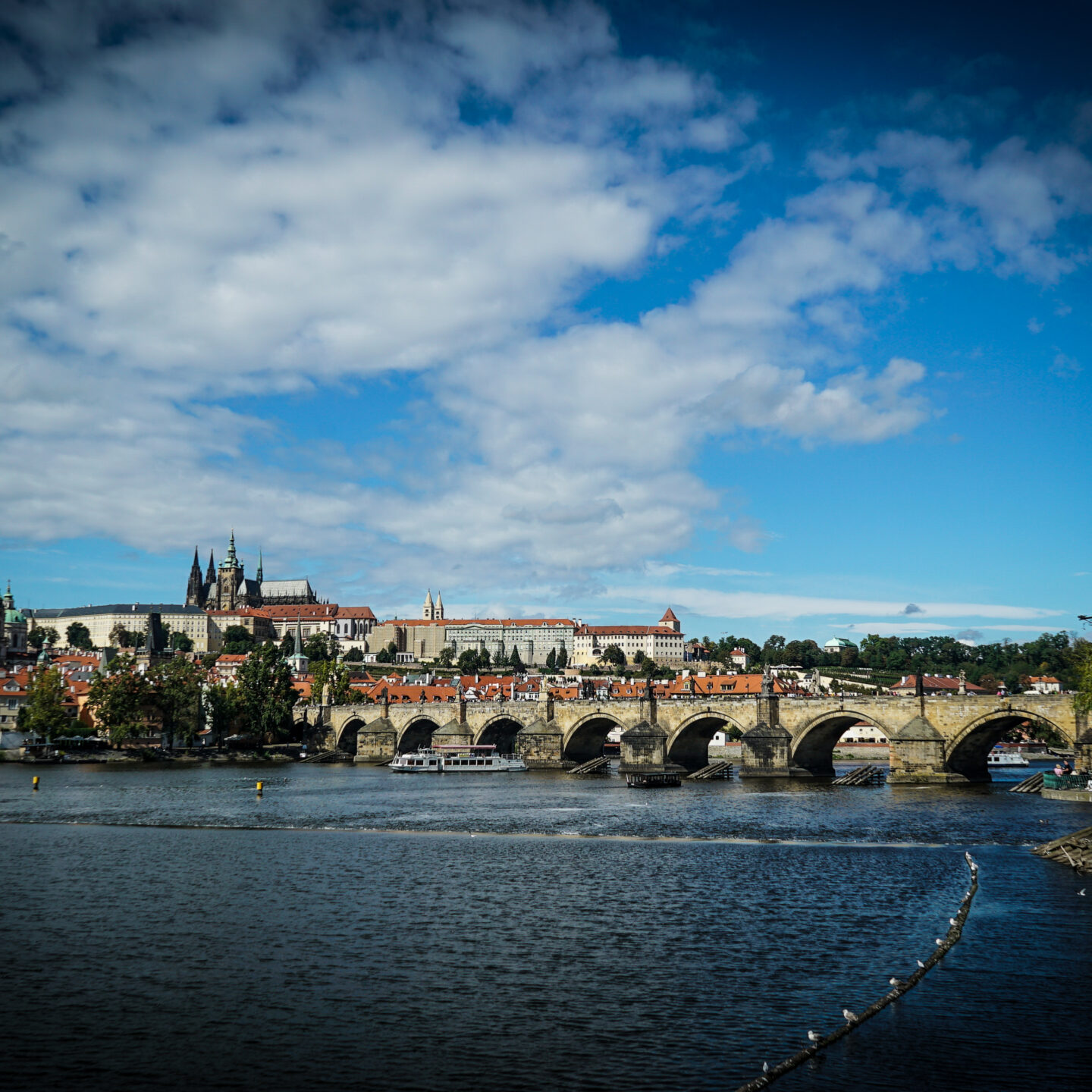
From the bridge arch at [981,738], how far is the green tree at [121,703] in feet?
220

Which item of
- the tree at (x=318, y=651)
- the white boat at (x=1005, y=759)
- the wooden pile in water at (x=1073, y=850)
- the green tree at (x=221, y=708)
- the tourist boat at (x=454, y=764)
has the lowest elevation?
the white boat at (x=1005, y=759)

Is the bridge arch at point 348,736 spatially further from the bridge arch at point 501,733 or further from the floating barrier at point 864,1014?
the floating barrier at point 864,1014

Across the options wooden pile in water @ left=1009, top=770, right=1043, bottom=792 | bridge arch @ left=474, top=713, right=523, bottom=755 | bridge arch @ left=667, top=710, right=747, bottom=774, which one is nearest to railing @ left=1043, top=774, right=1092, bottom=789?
wooden pile in water @ left=1009, top=770, right=1043, bottom=792

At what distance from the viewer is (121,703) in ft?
295

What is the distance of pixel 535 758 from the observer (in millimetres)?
83500

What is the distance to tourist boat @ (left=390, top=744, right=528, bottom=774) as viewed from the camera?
267 ft

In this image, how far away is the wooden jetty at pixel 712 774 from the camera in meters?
71.7

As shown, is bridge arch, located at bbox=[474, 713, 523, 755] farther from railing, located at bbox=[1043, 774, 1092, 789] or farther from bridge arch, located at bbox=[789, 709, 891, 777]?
railing, located at bbox=[1043, 774, 1092, 789]

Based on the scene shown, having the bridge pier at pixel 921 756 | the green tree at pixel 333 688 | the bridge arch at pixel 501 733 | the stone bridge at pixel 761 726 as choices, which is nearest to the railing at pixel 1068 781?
the stone bridge at pixel 761 726

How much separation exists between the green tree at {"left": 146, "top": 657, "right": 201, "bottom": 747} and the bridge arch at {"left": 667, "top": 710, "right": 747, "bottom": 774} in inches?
1818

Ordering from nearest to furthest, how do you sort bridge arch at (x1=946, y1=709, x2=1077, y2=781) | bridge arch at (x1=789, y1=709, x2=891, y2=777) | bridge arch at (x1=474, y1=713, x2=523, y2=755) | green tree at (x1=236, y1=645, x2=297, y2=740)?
bridge arch at (x1=946, y1=709, x2=1077, y2=781) < bridge arch at (x1=789, y1=709, x2=891, y2=777) < bridge arch at (x1=474, y1=713, x2=523, y2=755) < green tree at (x1=236, y1=645, x2=297, y2=740)

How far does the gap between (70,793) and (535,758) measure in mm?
36895

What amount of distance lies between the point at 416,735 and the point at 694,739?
111ft

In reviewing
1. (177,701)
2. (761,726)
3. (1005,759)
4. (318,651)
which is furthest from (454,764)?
(318,651)
